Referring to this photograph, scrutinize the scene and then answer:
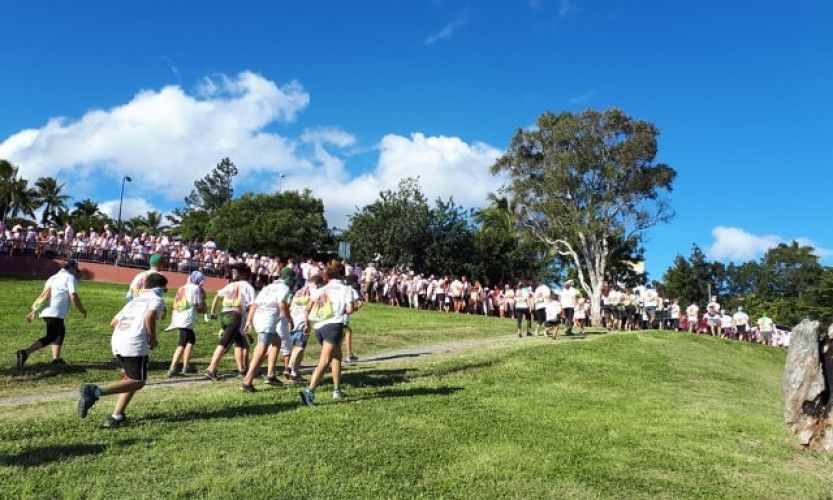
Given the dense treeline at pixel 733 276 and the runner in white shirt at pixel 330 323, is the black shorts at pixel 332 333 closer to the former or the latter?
the runner in white shirt at pixel 330 323

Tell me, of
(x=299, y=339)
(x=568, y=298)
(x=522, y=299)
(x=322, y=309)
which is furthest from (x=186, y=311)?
Answer: (x=522, y=299)

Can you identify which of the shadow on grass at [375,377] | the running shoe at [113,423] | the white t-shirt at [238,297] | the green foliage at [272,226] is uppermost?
the green foliage at [272,226]

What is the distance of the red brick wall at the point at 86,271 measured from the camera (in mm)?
27375

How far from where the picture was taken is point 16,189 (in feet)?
199

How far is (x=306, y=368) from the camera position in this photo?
1188 cm

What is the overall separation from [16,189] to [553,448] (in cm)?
6672

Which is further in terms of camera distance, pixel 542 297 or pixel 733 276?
pixel 733 276

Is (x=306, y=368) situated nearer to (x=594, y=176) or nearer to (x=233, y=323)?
Answer: (x=233, y=323)

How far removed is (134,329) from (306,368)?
16.8ft

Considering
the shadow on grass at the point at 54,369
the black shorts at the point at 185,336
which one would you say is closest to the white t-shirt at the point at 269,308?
the black shorts at the point at 185,336

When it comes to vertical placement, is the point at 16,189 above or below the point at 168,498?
above

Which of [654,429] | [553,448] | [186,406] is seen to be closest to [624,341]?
[654,429]

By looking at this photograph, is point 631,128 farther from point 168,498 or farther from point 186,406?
point 168,498

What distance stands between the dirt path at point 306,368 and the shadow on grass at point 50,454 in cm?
287
